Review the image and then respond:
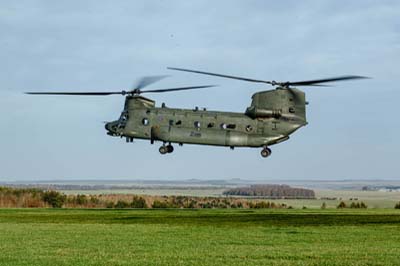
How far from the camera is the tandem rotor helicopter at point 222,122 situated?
5797cm

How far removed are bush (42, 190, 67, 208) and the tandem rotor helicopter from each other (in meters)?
25.5

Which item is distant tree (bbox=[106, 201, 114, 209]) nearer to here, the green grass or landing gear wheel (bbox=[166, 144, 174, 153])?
landing gear wheel (bbox=[166, 144, 174, 153])

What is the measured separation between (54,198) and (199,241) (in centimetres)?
5011

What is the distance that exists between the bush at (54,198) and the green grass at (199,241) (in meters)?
29.1

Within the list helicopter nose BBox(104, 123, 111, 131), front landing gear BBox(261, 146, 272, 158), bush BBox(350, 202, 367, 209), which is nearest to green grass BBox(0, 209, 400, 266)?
front landing gear BBox(261, 146, 272, 158)

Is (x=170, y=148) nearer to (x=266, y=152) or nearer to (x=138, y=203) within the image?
(x=266, y=152)

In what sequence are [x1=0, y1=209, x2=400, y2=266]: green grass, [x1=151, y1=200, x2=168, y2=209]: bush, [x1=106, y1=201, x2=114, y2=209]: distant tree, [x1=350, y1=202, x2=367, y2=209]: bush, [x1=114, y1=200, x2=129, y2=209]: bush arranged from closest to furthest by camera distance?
[x1=0, y1=209, x2=400, y2=266]: green grass < [x1=106, y1=201, x2=114, y2=209]: distant tree < [x1=350, y1=202, x2=367, y2=209]: bush < [x1=114, y1=200, x2=129, y2=209]: bush < [x1=151, y1=200, x2=168, y2=209]: bush

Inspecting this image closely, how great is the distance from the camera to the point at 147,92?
201ft

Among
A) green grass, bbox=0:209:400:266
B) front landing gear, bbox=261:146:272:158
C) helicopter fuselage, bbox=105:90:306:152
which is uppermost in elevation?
helicopter fuselage, bbox=105:90:306:152

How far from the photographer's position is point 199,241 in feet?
122

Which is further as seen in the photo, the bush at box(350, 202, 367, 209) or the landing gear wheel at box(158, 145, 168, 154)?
the bush at box(350, 202, 367, 209)

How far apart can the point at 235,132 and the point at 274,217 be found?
606 centimetres

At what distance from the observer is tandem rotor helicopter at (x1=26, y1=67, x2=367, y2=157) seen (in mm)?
57969

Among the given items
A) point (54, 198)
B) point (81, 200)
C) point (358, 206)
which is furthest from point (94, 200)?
point (358, 206)
